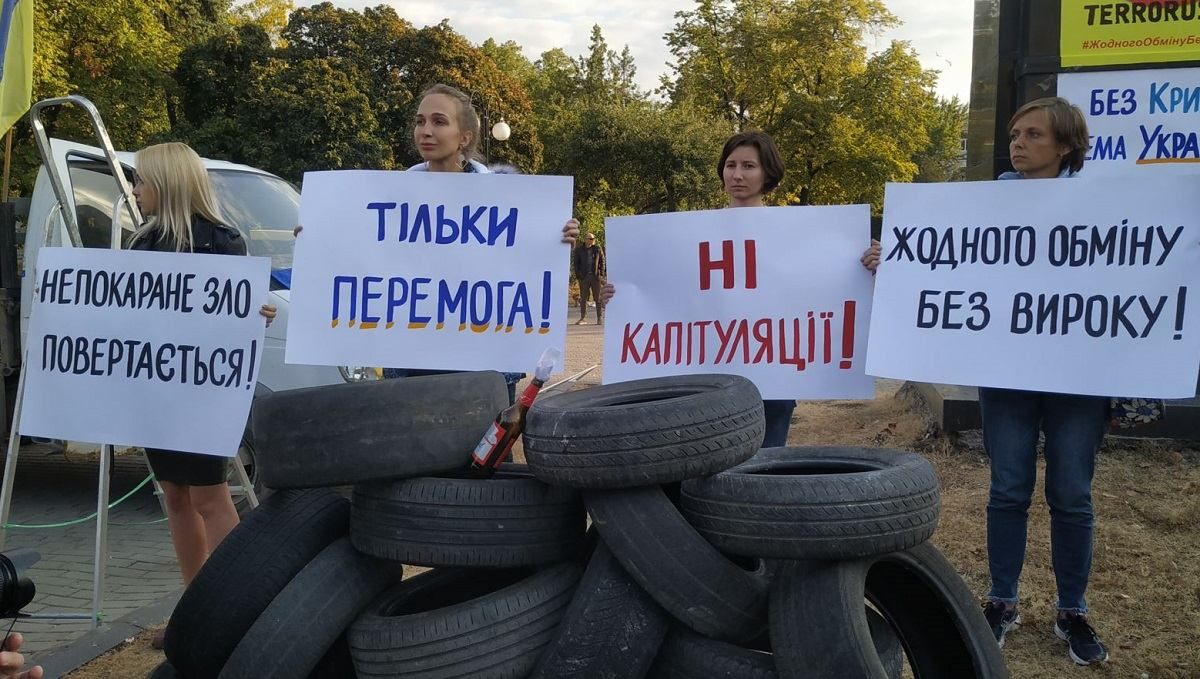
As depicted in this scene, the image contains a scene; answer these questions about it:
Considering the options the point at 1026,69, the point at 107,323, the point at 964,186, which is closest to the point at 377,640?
the point at 107,323

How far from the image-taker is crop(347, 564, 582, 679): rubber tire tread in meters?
2.57

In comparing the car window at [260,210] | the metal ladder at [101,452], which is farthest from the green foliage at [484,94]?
the metal ladder at [101,452]

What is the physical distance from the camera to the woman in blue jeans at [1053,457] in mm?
3293

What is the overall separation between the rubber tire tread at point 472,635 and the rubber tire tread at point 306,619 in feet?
0.25

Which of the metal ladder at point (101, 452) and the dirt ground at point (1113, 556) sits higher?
the metal ladder at point (101, 452)

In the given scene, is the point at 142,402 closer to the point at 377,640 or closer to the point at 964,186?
the point at 377,640

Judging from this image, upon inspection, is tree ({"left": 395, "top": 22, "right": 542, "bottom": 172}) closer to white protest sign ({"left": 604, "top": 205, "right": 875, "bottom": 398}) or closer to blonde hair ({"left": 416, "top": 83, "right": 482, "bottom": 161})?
blonde hair ({"left": 416, "top": 83, "right": 482, "bottom": 161})

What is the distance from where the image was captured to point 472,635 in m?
2.58

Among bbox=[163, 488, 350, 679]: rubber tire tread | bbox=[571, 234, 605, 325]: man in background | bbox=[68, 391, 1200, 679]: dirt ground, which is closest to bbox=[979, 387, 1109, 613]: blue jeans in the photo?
bbox=[68, 391, 1200, 679]: dirt ground

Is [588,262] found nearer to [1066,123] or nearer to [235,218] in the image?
[235,218]

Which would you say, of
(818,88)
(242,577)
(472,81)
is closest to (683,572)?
(242,577)

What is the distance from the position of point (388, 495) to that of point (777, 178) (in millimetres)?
2168

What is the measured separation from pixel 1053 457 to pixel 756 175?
1633 millimetres

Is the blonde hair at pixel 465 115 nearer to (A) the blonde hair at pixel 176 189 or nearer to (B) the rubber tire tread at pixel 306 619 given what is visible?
(A) the blonde hair at pixel 176 189
